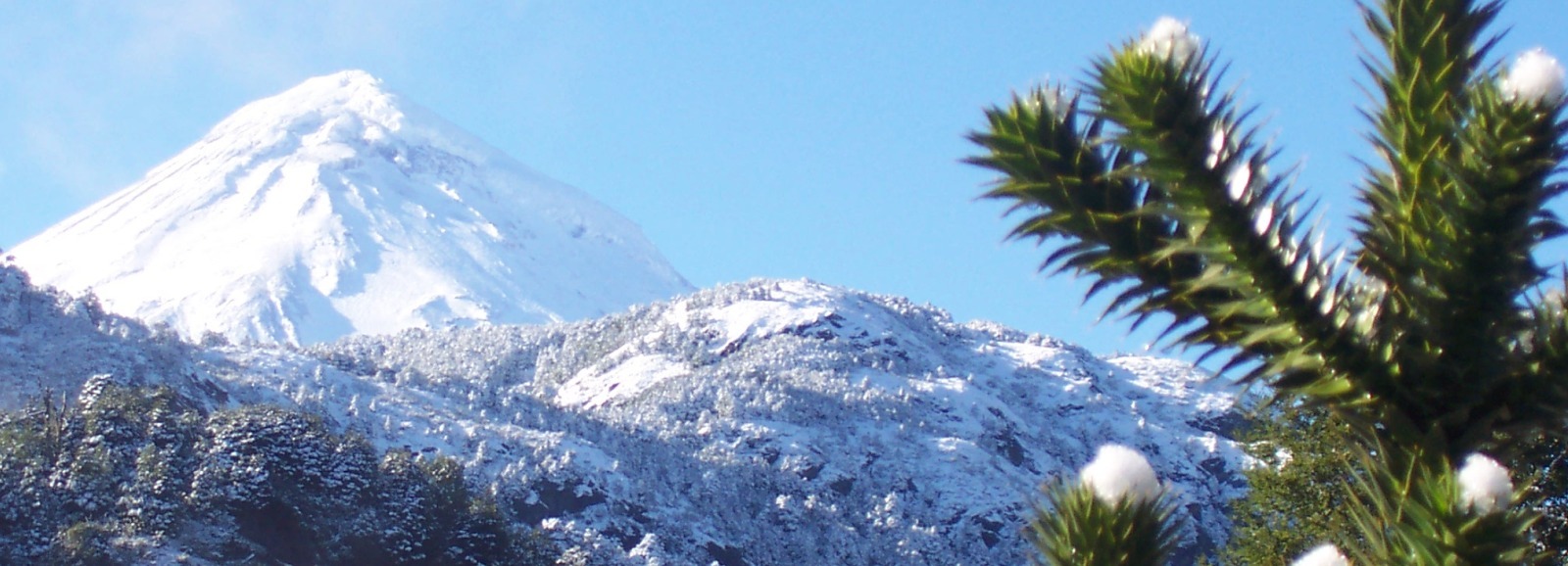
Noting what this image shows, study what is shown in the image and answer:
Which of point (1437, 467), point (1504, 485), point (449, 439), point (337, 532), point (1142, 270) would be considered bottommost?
point (1504, 485)

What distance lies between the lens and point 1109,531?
2.13 m

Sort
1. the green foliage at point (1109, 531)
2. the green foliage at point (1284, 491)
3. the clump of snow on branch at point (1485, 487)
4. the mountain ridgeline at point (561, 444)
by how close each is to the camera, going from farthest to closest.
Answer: the mountain ridgeline at point (561, 444), the green foliage at point (1284, 491), the green foliage at point (1109, 531), the clump of snow on branch at point (1485, 487)

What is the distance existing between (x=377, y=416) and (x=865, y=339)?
282 ft

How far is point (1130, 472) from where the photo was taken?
2.08 metres

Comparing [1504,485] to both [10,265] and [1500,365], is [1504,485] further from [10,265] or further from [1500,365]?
[10,265]

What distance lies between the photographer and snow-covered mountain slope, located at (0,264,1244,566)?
106 metres

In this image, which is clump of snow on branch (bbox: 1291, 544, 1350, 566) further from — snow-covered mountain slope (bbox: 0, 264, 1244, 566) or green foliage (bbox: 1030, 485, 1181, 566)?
snow-covered mountain slope (bbox: 0, 264, 1244, 566)

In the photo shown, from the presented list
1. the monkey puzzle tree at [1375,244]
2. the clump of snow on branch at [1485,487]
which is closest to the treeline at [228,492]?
the monkey puzzle tree at [1375,244]

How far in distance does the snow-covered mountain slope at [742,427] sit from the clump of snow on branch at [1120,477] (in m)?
59.3

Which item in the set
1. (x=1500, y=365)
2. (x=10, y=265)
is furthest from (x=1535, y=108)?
(x=10, y=265)

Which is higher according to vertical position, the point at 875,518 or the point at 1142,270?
the point at 875,518

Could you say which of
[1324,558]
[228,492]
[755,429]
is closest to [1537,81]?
[1324,558]

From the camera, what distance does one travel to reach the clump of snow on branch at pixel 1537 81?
220 cm

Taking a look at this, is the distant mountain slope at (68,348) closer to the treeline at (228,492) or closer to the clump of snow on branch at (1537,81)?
the treeline at (228,492)
